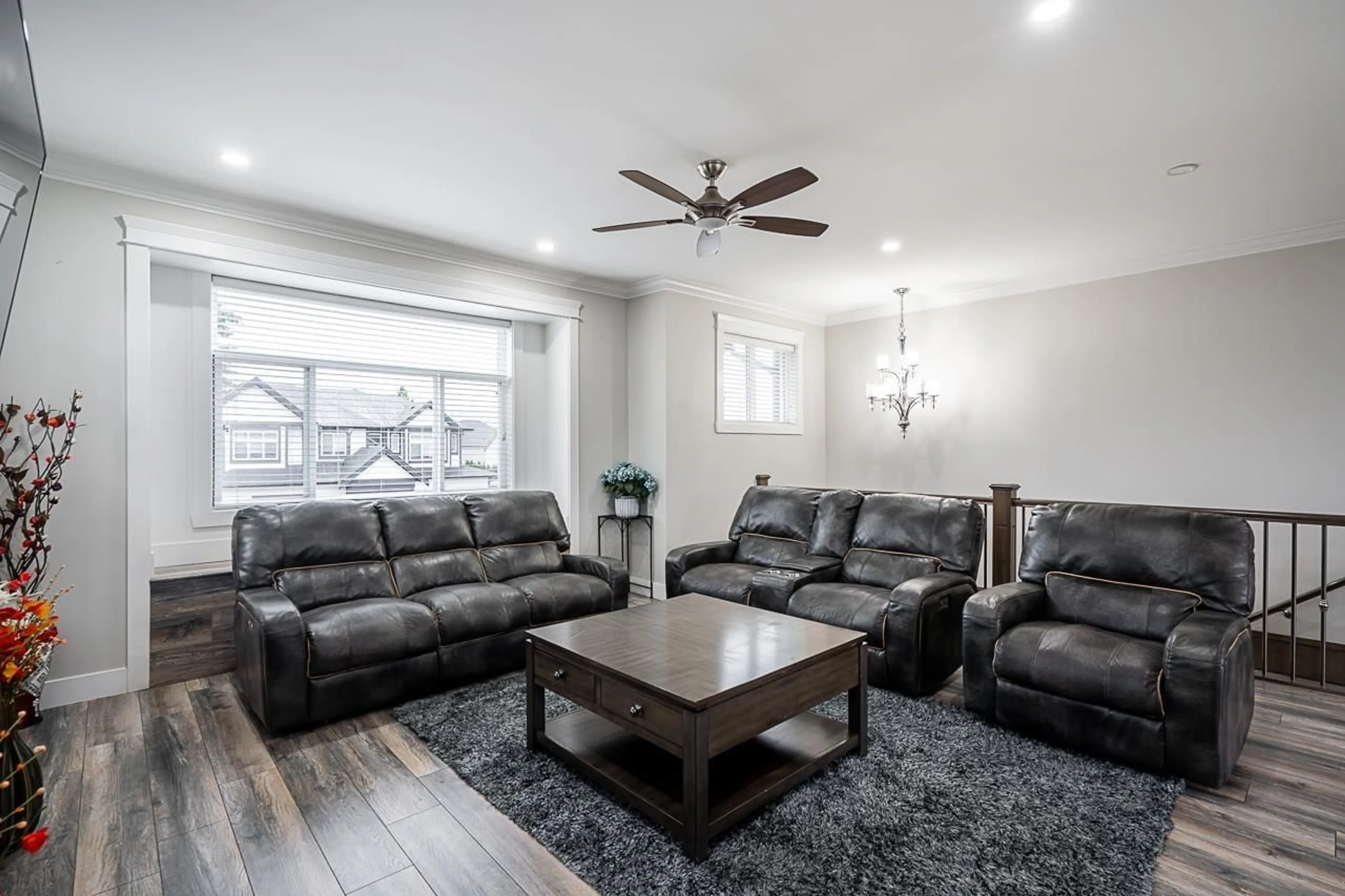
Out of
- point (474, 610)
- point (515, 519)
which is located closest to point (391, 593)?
point (474, 610)

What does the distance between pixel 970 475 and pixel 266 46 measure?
19.9 ft

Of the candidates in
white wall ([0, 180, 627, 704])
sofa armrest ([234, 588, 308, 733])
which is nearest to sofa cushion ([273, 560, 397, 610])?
sofa armrest ([234, 588, 308, 733])

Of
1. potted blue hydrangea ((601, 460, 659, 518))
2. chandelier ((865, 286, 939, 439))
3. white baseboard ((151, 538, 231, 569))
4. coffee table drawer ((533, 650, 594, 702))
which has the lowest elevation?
coffee table drawer ((533, 650, 594, 702))

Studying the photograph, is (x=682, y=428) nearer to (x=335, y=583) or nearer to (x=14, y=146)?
(x=335, y=583)

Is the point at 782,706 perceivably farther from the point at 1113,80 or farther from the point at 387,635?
the point at 1113,80

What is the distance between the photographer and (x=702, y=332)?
237 inches

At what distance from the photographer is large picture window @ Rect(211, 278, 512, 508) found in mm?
4309

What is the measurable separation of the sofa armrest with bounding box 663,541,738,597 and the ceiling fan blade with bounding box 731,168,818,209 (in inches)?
97.2

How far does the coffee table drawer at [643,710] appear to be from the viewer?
2.18 metres

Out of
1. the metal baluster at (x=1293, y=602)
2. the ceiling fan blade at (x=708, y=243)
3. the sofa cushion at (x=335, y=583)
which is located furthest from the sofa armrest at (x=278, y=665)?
the metal baluster at (x=1293, y=602)

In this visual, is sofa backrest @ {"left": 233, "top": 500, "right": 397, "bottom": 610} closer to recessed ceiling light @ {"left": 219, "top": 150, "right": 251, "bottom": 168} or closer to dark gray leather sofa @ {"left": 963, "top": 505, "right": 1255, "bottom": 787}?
recessed ceiling light @ {"left": 219, "top": 150, "right": 251, "bottom": 168}

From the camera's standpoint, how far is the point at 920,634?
3.40 meters

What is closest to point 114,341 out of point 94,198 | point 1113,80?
point 94,198

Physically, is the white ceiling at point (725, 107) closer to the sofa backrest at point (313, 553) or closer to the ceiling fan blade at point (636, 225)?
the ceiling fan blade at point (636, 225)
